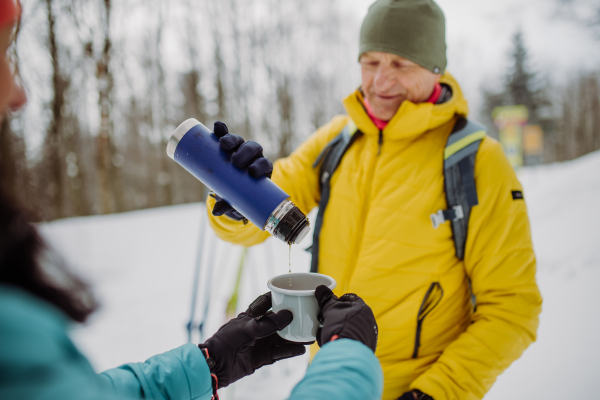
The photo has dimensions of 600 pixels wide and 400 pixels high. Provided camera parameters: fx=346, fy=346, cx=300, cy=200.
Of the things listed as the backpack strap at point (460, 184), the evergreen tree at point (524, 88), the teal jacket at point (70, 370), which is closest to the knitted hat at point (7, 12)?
the teal jacket at point (70, 370)

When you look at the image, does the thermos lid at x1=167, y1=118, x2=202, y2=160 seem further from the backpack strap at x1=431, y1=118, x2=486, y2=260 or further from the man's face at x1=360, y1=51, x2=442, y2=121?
the backpack strap at x1=431, y1=118, x2=486, y2=260

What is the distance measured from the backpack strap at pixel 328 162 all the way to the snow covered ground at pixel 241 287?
85 centimetres

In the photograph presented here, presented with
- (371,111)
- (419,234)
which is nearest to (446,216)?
(419,234)

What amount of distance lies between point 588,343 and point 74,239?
7.33 m

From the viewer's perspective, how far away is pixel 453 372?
1.24 metres

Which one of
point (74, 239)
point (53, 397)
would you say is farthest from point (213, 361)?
point (74, 239)

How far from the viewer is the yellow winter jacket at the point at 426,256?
4.13 feet

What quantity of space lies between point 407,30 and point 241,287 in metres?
3.32

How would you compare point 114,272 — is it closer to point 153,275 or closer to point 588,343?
point 153,275

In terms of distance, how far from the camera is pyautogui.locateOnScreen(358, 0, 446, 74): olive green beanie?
1438 millimetres

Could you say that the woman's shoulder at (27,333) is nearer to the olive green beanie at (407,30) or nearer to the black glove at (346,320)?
the black glove at (346,320)

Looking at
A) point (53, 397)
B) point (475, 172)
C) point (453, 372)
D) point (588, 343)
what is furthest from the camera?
point (588, 343)

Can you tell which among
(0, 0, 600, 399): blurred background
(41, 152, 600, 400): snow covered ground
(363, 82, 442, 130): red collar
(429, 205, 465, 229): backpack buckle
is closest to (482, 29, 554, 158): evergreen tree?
(0, 0, 600, 399): blurred background

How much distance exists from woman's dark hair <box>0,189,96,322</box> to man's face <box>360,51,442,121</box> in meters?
1.29
